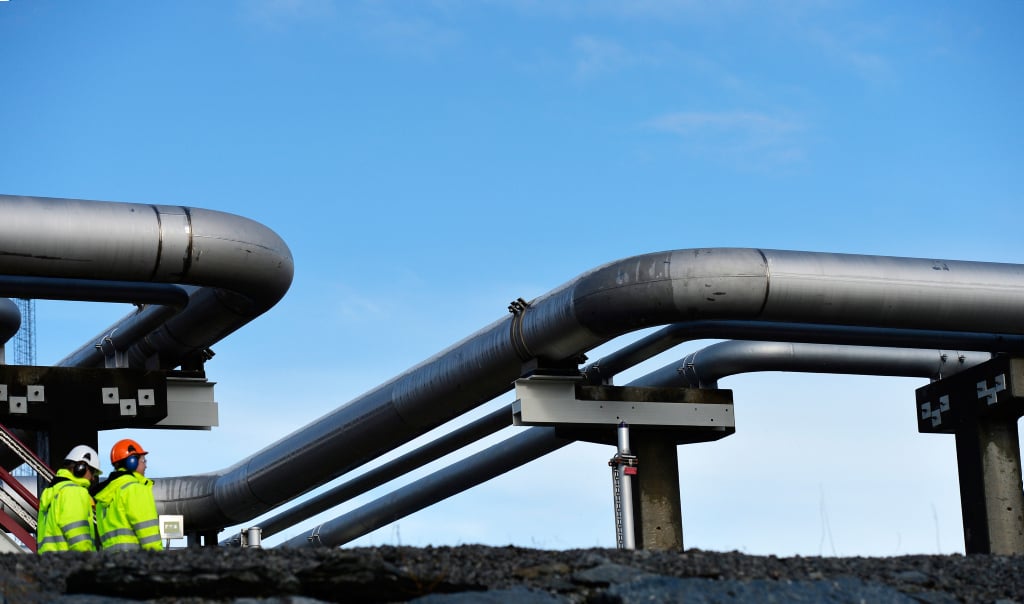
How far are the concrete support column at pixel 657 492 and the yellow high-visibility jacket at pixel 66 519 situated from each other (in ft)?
28.2

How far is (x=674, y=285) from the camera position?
16.6 metres

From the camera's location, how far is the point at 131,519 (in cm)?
1145

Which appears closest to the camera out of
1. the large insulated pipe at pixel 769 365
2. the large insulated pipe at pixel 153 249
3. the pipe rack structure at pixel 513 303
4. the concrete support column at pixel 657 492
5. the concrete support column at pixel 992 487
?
the large insulated pipe at pixel 153 249

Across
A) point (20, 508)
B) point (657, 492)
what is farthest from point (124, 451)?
point (657, 492)

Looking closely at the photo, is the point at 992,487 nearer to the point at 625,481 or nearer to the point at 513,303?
the point at 625,481

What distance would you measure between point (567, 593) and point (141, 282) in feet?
29.2

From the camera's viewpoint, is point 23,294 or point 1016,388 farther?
point 1016,388

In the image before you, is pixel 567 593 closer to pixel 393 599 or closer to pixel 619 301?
pixel 393 599

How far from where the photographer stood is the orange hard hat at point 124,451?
11.8m

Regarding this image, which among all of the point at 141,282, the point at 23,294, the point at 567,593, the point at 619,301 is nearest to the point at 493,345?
the point at 619,301

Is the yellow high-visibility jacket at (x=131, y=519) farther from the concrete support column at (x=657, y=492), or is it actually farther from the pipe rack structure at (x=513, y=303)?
the concrete support column at (x=657, y=492)

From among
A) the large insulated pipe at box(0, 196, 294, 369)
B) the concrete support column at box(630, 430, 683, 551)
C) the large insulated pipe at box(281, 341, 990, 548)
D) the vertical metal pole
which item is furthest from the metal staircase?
the large insulated pipe at box(281, 341, 990, 548)

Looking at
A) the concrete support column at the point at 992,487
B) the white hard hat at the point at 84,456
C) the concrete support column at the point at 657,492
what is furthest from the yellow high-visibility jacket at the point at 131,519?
the concrete support column at the point at 992,487

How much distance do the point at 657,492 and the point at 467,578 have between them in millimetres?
9756
